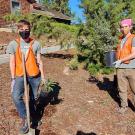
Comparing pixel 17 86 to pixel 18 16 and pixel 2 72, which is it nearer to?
pixel 2 72

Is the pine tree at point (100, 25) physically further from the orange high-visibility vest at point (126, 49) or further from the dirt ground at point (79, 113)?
the orange high-visibility vest at point (126, 49)

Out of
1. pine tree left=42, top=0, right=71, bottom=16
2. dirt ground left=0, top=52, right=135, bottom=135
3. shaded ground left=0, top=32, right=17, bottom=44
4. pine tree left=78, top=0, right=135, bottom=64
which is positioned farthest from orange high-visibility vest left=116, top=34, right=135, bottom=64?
pine tree left=42, top=0, right=71, bottom=16

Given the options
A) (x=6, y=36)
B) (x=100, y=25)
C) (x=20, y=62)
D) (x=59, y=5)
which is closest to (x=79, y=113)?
(x=20, y=62)

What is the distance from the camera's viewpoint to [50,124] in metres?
6.79

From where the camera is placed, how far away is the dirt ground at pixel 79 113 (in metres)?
6.55

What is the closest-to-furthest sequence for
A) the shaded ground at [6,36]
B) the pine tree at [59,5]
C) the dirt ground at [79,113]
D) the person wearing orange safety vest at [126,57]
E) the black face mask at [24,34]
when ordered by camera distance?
the black face mask at [24,34] → the dirt ground at [79,113] → the person wearing orange safety vest at [126,57] → the shaded ground at [6,36] → the pine tree at [59,5]

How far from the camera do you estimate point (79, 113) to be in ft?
24.8

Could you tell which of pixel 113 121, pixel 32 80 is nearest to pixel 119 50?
pixel 113 121

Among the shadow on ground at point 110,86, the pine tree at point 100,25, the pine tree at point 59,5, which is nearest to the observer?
the shadow on ground at point 110,86

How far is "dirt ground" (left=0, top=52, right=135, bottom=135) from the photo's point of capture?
258 inches

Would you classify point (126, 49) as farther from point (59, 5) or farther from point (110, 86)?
point (59, 5)

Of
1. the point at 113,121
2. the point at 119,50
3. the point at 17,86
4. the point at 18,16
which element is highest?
the point at 18,16

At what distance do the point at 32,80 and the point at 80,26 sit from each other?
7.35 m

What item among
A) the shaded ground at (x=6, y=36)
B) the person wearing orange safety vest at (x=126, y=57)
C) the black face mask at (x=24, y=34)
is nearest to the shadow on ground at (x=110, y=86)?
the person wearing orange safety vest at (x=126, y=57)
